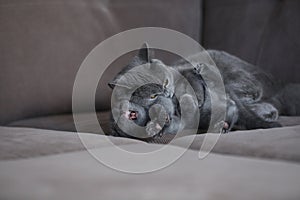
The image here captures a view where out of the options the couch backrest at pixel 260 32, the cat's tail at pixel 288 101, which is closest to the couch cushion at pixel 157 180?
the cat's tail at pixel 288 101

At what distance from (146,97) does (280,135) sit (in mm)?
351

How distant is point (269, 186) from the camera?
27.5 inches

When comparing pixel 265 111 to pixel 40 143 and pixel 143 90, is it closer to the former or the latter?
pixel 143 90

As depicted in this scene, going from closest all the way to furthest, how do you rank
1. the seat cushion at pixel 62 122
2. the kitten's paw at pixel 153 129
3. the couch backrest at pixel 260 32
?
the kitten's paw at pixel 153 129 < the seat cushion at pixel 62 122 < the couch backrest at pixel 260 32

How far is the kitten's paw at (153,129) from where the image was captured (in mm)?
1181

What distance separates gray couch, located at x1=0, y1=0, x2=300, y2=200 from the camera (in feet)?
2.36

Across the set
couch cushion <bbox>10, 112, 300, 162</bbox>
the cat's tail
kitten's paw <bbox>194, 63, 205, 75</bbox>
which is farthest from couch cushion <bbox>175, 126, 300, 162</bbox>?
the cat's tail

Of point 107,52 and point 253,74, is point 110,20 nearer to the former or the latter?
point 107,52

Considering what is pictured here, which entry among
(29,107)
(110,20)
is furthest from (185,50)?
(29,107)

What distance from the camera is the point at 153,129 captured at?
1183mm

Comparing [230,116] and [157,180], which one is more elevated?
[157,180]

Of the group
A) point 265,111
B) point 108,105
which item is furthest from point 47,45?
point 265,111

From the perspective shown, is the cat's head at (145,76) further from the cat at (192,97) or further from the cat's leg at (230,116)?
the cat's leg at (230,116)

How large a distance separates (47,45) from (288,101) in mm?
821
